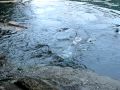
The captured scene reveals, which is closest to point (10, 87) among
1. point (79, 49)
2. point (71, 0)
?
point (79, 49)

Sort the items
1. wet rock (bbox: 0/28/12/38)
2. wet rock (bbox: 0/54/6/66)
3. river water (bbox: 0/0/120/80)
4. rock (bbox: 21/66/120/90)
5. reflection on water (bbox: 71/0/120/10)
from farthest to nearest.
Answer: reflection on water (bbox: 71/0/120/10), wet rock (bbox: 0/28/12/38), river water (bbox: 0/0/120/80), wet rock (bbox: 0/54/6/66), rock (bbox: 21/66/120/90)

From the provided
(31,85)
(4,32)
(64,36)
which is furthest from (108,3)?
(31,85)

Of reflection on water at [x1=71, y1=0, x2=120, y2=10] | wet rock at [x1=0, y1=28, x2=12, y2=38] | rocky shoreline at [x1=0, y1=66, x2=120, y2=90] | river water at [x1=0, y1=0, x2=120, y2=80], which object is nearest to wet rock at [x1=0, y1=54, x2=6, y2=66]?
river water at [x1=0, y1=0, x2=120, y2=80]

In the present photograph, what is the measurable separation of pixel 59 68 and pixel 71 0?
45.4ft

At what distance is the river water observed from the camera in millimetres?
12125

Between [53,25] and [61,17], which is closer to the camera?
[53,25]

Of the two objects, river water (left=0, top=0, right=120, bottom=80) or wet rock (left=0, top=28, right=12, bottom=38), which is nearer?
river water (left=0, top=0, right=120, bottom=80)

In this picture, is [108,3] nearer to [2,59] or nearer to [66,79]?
[2,59]

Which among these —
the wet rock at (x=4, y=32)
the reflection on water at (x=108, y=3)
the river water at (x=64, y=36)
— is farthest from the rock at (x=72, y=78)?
the reflection on water at (x=108, y=3)

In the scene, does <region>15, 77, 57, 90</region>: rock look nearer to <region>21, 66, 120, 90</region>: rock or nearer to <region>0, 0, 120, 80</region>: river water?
<region>21, 66, 120, 90</region>: rock

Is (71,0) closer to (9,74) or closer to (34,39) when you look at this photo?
(34,39)

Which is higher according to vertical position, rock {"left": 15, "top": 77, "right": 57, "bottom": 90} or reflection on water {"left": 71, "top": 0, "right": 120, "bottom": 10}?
rock {"left": 15, "top": 77, "right": 57, "bottom": 90}

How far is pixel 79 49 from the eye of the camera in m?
13.5

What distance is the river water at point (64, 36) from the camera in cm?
1212
